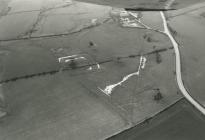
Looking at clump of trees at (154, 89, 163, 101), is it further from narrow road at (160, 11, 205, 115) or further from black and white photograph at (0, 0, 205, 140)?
narrow road at (160, 11, 205, 115)

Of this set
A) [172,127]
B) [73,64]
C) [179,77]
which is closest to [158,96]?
[172,127]

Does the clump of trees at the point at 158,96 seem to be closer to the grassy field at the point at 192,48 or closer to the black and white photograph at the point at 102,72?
the black and white photograph at the point at 102,72

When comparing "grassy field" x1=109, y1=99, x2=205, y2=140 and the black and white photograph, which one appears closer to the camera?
"grassy field" x1=109, y1=99, x2=205, y2=140

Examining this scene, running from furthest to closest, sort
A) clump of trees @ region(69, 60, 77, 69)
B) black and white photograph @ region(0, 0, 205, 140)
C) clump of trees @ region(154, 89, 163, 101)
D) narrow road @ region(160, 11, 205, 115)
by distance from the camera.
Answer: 1. clump of trees @ region(69, 60, 77, 69)
2. clump of trees @ region(154, 89, 163, 101)
3. narrow road @ region(160, 11, 205, 115)
4. black and white photograph @ region(0, 0, 205, 140)

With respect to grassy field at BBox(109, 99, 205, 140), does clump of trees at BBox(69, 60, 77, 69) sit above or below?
above

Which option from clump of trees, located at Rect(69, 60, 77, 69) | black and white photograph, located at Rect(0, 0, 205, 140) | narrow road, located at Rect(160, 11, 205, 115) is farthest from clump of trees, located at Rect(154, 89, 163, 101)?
clump of trees, located at Rect(69, 60, 77, 69)

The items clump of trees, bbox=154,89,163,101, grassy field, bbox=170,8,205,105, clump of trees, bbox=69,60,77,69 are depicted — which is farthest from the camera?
clump of trees, bbox=69,60,77,69

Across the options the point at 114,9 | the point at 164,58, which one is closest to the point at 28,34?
the point at 114,9

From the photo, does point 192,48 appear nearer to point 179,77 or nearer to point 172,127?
point 179,77

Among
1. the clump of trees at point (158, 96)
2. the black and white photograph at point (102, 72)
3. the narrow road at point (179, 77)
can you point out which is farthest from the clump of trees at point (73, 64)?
the narrow road at point (179, 77)

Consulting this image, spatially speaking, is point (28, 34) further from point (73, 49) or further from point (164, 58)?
point (164, 58)

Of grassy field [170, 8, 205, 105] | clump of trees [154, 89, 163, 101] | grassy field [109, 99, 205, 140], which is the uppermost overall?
grassy field [170, 8, 205, 105]

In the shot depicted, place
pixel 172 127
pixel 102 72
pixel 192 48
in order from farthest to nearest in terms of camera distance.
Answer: pixel 192 48 < pixel 102 72 < pixel 172 127
